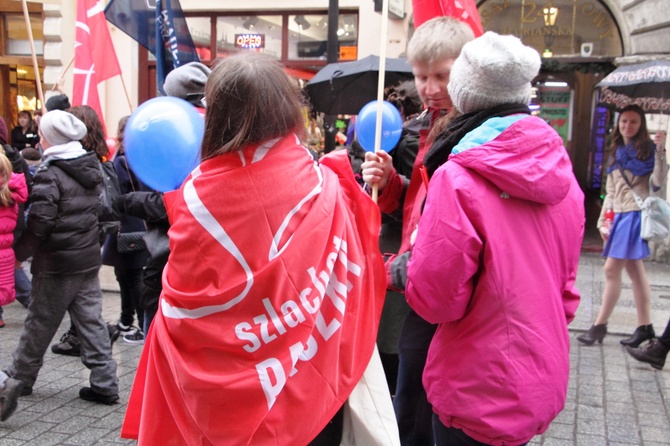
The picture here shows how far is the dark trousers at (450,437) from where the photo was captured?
7.07 ft

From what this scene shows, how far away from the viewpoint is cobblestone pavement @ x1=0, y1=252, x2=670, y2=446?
4.15 m

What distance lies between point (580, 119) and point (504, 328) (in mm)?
15719

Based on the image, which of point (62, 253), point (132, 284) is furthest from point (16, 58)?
point (62, 253)

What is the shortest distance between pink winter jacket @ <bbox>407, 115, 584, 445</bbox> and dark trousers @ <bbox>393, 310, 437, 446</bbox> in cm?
69

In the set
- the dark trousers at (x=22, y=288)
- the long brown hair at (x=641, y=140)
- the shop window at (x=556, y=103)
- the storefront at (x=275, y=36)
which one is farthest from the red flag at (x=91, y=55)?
the shop window at (x=556, y=103)

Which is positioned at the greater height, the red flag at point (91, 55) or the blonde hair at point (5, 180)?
the red flag at point (91, 55)

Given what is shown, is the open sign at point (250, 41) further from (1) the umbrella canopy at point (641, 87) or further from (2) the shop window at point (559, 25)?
(1) the umbrella canopy at point (641, 87)

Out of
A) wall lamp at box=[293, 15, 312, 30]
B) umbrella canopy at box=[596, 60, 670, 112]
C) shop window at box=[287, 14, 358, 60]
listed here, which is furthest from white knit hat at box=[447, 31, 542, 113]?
wall lamp at box=[293, 15, 312, 30]

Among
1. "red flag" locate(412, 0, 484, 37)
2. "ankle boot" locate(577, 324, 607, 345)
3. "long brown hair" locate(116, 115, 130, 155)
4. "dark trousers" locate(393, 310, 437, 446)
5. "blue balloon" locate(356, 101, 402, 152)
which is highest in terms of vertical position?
"red flag" locate(412, 0, 484, 37)

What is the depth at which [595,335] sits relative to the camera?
6.01 meters

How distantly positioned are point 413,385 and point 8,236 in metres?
3.26

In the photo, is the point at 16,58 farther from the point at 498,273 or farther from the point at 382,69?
the point at 498,273

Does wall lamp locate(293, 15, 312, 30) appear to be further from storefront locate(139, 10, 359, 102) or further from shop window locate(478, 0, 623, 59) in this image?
shop window locate(478, 0, 623, 59)

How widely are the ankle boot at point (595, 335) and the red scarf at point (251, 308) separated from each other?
4.36 metres
